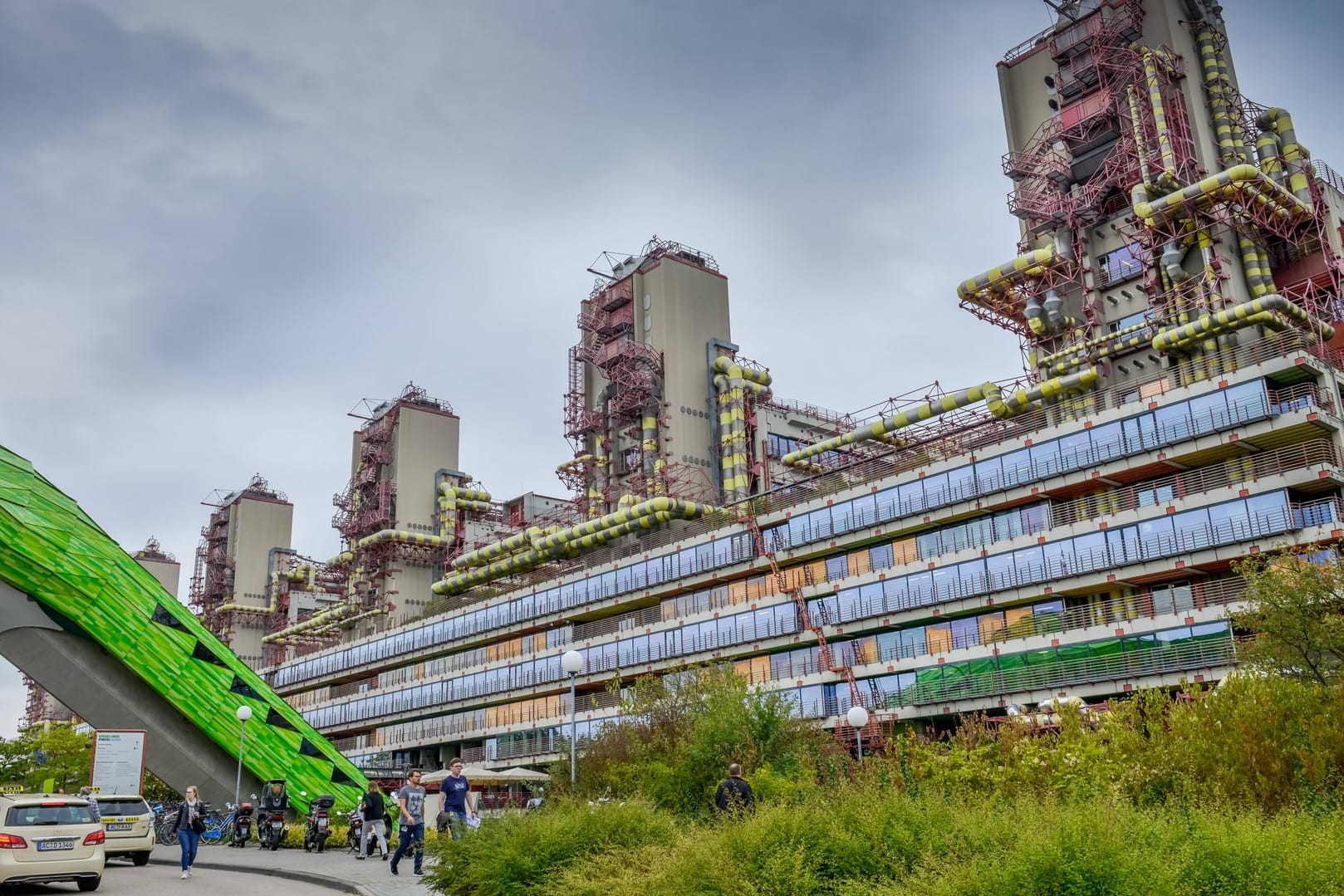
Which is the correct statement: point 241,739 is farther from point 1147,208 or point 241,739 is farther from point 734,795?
point 1147,208

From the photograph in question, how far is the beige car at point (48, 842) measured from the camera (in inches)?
741

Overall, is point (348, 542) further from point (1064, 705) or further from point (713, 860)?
point (713, 860)

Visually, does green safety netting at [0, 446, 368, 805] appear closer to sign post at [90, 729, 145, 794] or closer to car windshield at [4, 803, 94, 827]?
sign post at [90, 729, 145, 794]

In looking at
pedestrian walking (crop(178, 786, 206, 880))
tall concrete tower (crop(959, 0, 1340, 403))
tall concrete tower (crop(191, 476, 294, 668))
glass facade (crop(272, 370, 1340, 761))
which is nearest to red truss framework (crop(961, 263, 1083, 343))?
tall concrete tower (crop(959, 0, 1340, 403))

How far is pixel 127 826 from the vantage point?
2770 cm

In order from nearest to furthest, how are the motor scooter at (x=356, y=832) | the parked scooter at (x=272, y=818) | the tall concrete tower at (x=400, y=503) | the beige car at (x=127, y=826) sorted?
the beige car at (x=127, y=826), the motor scooter at (x=356, y=832), the parked scooter at (x=272, y=818), the tall concrete tower at (x=400, y=503)

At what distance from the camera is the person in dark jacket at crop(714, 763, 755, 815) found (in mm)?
17250

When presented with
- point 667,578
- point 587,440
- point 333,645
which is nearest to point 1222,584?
point 667,578

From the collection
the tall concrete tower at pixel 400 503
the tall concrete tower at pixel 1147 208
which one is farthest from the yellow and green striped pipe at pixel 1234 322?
the tall concrete tower at pixel 400 503

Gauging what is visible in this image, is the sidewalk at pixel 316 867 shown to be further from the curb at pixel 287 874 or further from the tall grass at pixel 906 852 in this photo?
the tall grass at pixel 906 852

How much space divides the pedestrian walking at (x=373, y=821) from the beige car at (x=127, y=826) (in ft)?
16.2

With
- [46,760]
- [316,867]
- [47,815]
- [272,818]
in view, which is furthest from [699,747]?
[46,760]

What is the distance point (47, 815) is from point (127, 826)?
873 cm

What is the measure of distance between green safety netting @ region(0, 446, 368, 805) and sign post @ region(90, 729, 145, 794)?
5.36 m
